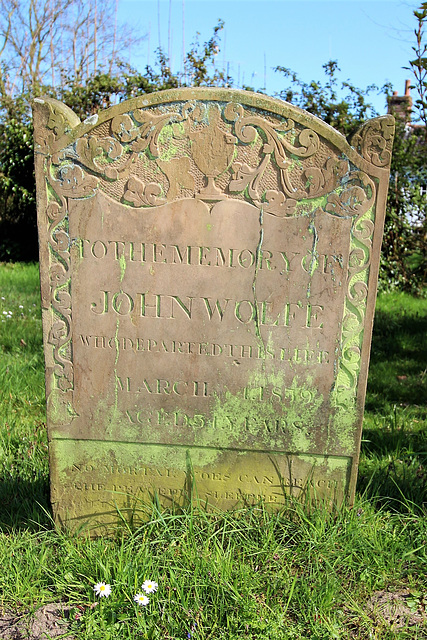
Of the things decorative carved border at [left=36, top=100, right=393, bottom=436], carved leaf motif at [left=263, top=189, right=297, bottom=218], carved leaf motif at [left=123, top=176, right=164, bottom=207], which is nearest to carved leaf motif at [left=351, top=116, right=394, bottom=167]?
decorative carved border at [left=36, top=100, right=393, bottom=436]

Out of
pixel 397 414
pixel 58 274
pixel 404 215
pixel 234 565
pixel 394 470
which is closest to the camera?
pixel 234 565

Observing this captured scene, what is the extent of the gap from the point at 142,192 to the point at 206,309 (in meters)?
0.59

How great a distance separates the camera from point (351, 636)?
2.05m

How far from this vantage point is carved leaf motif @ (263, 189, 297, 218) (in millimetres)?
2303

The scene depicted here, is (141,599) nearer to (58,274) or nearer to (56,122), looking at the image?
(58,274)

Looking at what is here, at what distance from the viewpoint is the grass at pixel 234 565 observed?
205cm

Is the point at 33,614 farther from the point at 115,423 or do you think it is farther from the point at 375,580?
the point at 375,580

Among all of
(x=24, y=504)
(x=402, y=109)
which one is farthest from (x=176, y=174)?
(x=402, y=109)

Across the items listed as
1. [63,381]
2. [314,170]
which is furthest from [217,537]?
[314,170]

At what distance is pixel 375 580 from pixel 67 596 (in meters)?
1.31

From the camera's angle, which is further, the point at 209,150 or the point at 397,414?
the point at 397,414

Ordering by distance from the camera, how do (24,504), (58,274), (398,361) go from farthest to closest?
(398,361)
(24,504)
(58,274)

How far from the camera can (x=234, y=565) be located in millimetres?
2254

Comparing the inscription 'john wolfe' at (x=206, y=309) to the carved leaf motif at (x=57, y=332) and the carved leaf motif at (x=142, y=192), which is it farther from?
the carved leaf motif at (x=142, y=192)
